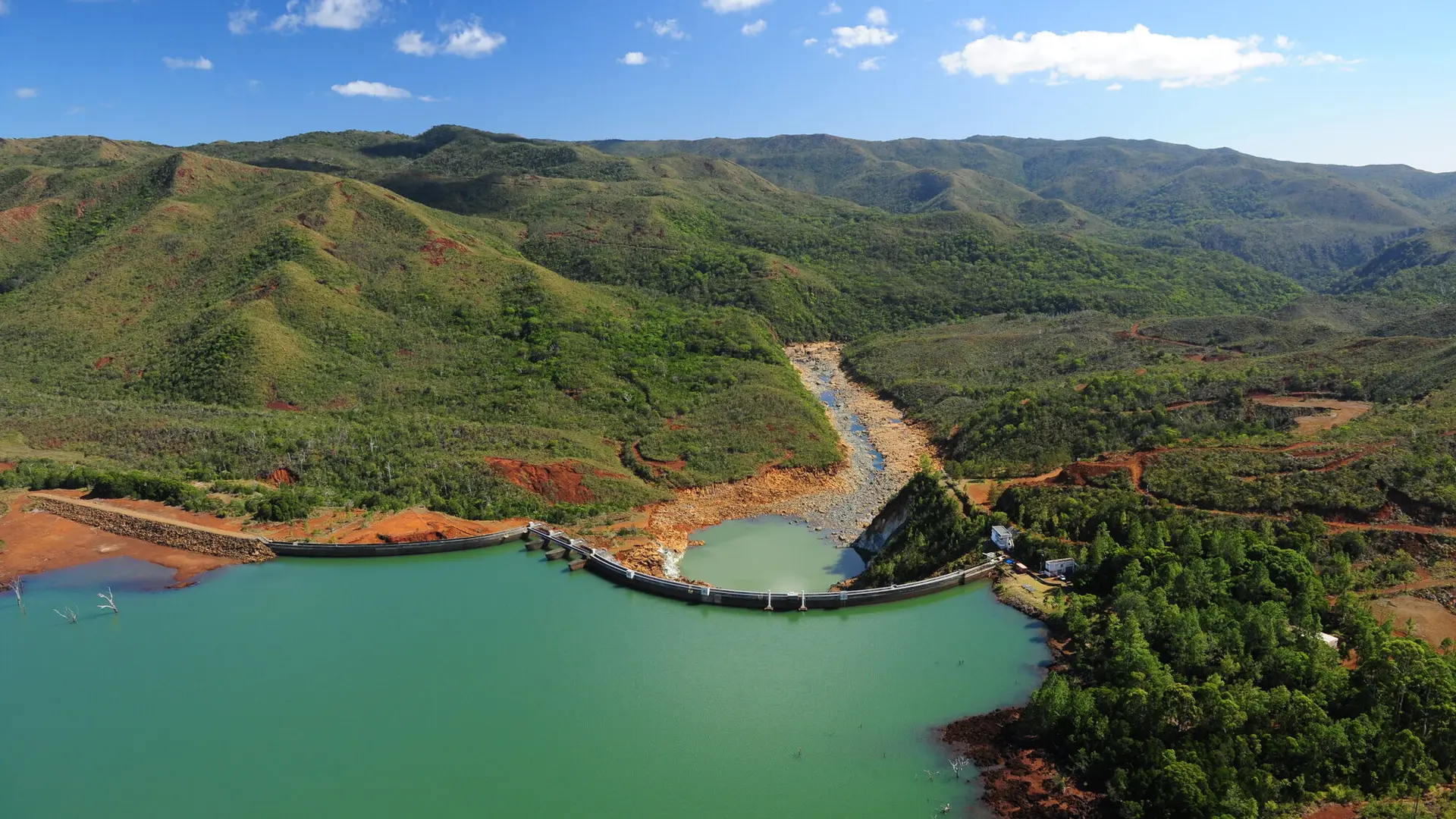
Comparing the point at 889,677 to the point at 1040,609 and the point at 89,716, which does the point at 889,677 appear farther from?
the point at 89,716

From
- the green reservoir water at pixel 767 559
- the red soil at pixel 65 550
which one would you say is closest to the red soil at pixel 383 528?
the red soil at pixel 65 550

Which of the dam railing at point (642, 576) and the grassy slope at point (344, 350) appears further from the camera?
the grassy slope at point (344, 350)

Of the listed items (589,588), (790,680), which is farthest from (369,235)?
(790,680)

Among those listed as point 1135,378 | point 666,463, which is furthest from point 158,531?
point 1135,378

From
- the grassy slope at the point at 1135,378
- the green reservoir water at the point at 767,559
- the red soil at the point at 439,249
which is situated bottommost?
the green reservoir water at the point at 767,559

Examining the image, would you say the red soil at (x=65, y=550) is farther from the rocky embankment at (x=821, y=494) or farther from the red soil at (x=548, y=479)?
the rocky embankment at (x=821, y=494)
